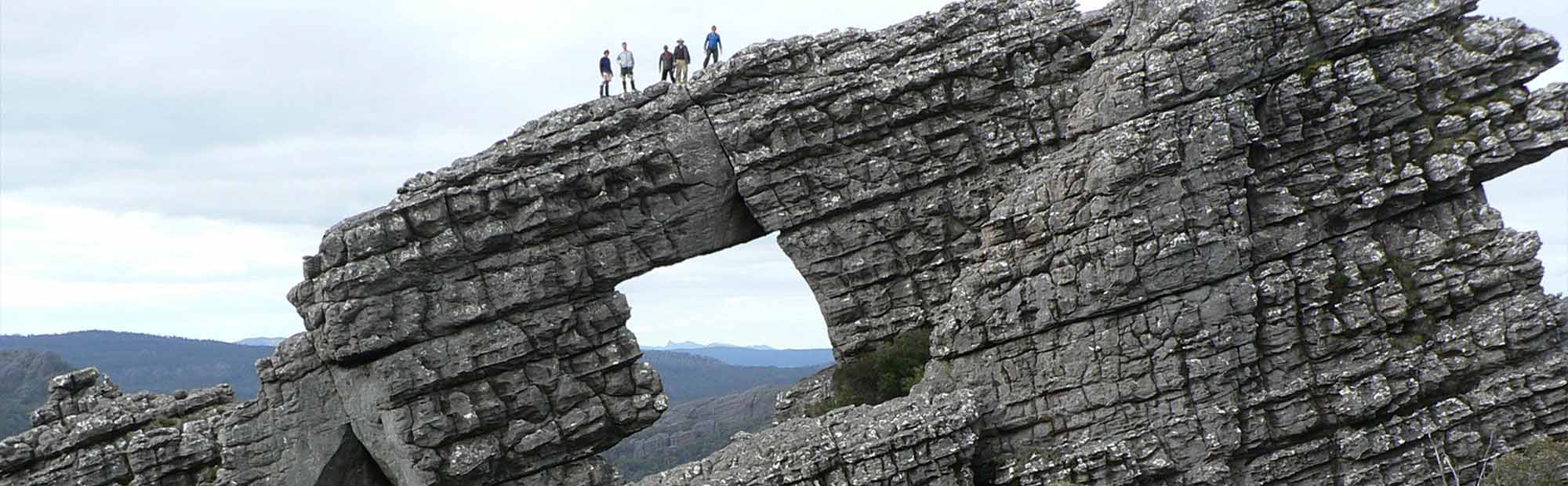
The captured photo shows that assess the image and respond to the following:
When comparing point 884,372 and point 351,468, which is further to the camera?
point 884,372

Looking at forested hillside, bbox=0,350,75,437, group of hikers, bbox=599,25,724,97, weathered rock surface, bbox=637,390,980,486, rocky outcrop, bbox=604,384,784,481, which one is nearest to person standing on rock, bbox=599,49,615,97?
group of hikers, bbox=599,25,724,97

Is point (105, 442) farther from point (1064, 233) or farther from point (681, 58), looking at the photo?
point (1064, 233)

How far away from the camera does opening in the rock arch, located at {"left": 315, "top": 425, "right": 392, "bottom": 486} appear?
40.9 meters

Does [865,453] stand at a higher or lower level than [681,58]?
lower

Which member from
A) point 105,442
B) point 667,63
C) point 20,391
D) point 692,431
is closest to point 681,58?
point 667,63

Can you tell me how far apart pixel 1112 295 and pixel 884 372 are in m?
10.4

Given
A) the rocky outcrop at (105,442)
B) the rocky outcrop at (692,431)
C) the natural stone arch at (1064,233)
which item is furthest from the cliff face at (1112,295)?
the rocky outcrop at (692,431)

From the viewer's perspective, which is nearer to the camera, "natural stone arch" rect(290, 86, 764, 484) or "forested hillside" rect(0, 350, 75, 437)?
"natural stone arch" rect(290, 86, 764, 484)

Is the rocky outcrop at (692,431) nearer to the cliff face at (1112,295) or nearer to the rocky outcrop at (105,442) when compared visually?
the rocky outcrop at (105,442)

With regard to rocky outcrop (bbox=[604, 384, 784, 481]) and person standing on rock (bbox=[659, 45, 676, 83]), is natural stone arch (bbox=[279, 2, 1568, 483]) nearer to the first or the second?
person standing on rock (bbox=[659, 45, 676, 83])

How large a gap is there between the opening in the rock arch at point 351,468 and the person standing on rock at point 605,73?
1711cm

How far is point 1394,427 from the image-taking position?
37.8m

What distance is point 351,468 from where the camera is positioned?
41781 mm

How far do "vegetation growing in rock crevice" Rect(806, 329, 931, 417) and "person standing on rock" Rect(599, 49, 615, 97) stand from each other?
51.5ft
